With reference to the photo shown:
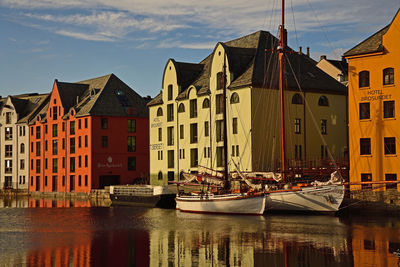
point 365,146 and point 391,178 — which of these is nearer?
point 391,178

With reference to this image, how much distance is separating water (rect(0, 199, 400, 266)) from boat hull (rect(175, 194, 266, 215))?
5.45ft

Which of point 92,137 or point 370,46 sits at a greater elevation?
point 370,46

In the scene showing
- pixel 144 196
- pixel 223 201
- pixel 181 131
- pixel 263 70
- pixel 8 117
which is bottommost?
pixel 223 201

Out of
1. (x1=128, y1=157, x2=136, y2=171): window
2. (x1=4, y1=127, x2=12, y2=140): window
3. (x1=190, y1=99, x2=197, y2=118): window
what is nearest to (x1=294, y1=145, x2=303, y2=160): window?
(x1=190, y1=99, x2=197, y2=118): window

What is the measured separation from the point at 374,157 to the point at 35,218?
33156mm

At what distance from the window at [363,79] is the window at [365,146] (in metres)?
5.30

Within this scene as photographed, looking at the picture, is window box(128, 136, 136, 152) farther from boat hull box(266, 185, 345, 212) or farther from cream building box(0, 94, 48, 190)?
boat hull box(266, 185, 345, 212)

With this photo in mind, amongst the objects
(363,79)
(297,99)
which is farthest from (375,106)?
(297,99)

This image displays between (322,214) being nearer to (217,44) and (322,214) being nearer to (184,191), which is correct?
(184,191)

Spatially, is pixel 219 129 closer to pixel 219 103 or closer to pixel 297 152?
pixel 219 103

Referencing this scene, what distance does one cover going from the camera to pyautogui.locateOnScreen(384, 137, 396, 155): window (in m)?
56.2

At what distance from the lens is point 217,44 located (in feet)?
248

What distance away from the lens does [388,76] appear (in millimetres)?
57281

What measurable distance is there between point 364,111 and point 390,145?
4.42 meters
